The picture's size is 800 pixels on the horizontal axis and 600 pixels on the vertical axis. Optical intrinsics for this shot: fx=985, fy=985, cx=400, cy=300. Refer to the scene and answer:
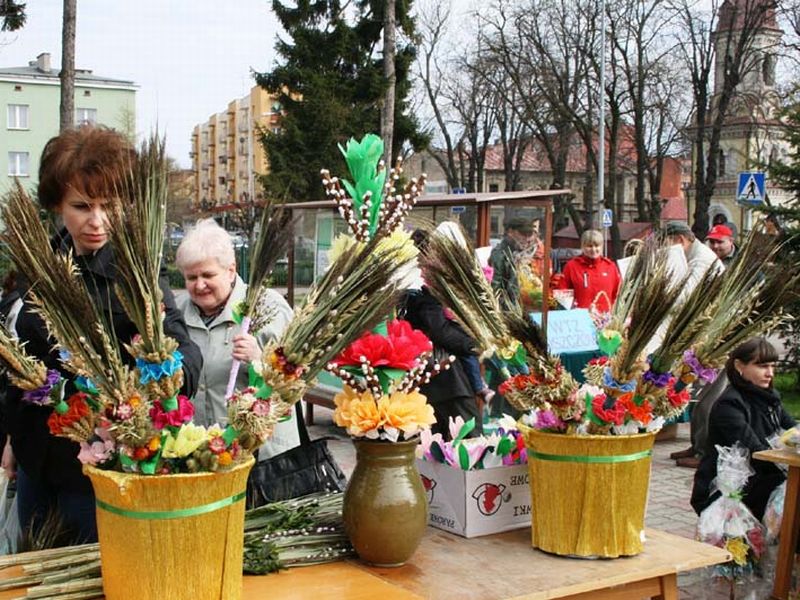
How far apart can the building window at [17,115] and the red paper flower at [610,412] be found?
57.4 meters

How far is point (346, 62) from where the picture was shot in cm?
2306

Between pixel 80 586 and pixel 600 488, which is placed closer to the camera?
pixel 80 586

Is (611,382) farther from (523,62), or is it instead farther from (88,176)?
(523,62)

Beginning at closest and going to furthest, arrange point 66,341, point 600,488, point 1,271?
1. point 66,341
2. point 600,488
3. point 1,271

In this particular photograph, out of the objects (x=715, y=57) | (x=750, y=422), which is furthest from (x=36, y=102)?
(x=750, y=422)

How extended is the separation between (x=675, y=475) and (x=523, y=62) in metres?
28.2

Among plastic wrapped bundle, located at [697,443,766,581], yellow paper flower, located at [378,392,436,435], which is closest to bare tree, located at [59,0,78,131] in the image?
plastic wrapped bundle, located at [697,443,766,581]

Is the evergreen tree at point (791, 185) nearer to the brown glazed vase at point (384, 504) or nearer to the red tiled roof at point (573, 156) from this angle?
the brown glazed vase at point (384, 504)

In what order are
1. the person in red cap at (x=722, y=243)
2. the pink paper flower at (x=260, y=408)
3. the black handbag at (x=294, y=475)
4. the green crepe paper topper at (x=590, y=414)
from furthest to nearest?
the person in red cap at (x=722, y=243) → the black handbag at (x=294, y=475) → the green crepe paper topper at (x=590, y=414) → the pink paper flower at (x=260, y=408)

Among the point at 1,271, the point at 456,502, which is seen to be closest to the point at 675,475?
the point at 456,502

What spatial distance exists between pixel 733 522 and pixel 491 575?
2538mm

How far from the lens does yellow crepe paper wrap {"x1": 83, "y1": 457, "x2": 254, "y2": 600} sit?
1.80 m

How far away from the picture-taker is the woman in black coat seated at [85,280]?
91.8 inches

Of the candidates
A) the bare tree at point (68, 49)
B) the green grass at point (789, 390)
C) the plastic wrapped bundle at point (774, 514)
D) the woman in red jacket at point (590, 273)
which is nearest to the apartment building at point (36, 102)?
the bare tree at point (68, 49)
